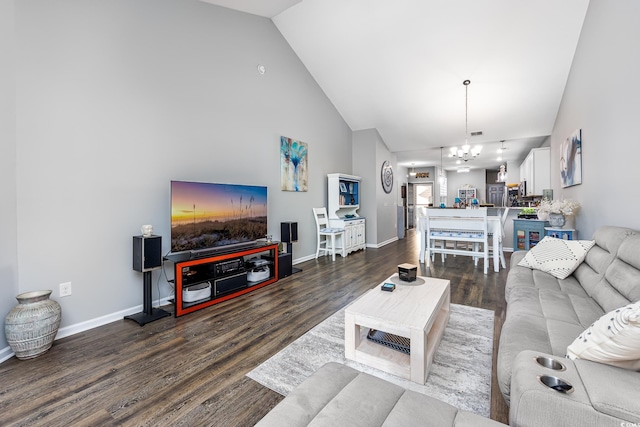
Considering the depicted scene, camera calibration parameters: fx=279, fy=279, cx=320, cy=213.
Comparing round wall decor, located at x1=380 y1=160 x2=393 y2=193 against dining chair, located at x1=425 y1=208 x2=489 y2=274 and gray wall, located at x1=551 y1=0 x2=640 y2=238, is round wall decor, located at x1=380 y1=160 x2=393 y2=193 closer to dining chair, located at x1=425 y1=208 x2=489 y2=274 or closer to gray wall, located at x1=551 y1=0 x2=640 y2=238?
dining chair, located at x1=425 y1=208 x2=489 y2=274

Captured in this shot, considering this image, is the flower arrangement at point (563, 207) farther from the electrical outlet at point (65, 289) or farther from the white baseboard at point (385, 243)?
the electrical outlet at point (65, 289)

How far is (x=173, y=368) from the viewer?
1.88m

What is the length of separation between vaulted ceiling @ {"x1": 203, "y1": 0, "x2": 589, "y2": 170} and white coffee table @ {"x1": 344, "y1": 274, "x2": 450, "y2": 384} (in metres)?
3.81

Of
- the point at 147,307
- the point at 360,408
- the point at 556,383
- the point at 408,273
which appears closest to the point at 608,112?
the point at 408,273

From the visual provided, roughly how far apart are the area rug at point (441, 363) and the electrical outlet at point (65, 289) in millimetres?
1843

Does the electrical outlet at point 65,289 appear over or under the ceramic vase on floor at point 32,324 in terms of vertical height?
over

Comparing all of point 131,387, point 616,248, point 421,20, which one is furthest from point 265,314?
point 421,20

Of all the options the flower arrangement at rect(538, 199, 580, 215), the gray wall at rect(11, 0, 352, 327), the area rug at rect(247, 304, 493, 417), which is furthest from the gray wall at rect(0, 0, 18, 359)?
the flower arrangement at rect(538, 199, 580, 215)

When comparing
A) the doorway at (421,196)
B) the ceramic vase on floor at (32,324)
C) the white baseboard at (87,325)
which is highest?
the doorway at (421,196)

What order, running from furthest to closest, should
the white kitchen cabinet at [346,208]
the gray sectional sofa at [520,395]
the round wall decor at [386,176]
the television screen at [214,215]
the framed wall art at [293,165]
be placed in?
1. the round wall decor at [386,176]
2. the white kitchen cabinet at [346,208]
3. the framed wall art at [293,165]
4. the television screen at [214,215]
5. the gray sectional sofa at [520,395]

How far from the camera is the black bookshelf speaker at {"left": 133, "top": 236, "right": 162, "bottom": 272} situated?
2557mm

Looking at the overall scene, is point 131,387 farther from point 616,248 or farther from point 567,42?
point 567,42

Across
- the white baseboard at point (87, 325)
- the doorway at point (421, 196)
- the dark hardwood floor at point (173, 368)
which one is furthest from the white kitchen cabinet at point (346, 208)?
the doorway at point (421, 196)

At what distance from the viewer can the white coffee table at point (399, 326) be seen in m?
1.65
